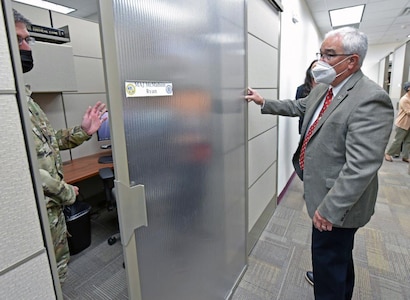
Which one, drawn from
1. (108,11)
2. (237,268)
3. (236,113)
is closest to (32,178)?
(108,11)

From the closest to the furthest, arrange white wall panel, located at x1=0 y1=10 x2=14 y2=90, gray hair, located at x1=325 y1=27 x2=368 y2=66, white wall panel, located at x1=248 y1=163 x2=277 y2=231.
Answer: white wall panel, located at x1=0 y1=10 x2=14 y2=90, gray hair, located at x1=325 y1=27 x2=368 y2=66, white wall panel, located at x1=248 y1=163 x2=277 y2=231

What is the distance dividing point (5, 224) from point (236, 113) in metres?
1.25

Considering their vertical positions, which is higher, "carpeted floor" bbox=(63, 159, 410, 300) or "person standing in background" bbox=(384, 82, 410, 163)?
"person standing in background" bbox=(384, 82, 410, 163)

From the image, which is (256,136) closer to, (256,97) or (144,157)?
(256,97)

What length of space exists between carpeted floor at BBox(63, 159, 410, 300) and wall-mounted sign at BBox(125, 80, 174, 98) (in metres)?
1.50

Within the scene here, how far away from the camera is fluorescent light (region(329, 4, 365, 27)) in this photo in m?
4.29

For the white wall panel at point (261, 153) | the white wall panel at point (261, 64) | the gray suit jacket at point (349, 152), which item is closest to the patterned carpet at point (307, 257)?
the white wall panel at point (261, 153)

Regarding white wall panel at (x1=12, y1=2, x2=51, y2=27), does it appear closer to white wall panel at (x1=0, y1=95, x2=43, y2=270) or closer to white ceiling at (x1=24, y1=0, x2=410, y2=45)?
white ceiling at (x1=24, y1=0, x2=410, y2=45)

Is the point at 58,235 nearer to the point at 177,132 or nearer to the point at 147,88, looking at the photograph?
the point at 177,132

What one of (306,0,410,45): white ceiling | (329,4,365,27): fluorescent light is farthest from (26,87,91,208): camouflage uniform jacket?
(329,4,365,27): fluorescent light

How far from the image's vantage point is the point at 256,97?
170 centimetres

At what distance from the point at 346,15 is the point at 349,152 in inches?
190

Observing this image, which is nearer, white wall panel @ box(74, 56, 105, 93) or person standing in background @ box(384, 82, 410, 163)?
white wall panel @ box(74, 56, 105, 93)

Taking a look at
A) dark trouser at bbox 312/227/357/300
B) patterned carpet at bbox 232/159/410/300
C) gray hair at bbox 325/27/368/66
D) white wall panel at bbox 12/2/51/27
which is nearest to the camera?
gray hair at bbox 325/27/368/66
